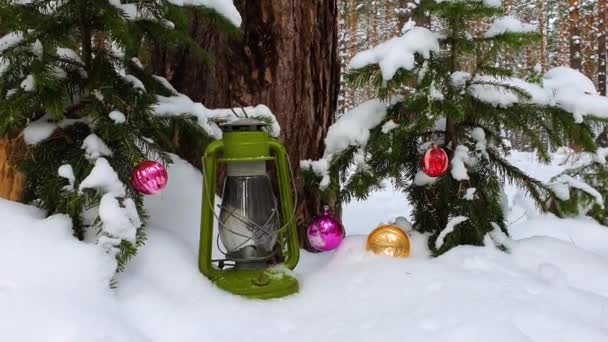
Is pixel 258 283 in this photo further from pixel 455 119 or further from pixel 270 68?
pixel 270 68

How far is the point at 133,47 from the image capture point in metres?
1.59

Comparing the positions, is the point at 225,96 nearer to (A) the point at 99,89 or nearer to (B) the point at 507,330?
(A) the point at 99,89

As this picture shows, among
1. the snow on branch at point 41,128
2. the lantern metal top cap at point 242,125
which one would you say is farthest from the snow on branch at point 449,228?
the snow on branch at point 41,128

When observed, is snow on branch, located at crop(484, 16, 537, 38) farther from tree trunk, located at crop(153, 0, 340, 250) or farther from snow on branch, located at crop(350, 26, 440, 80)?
tree trunk, located at crop(153, 0, 340, 250)

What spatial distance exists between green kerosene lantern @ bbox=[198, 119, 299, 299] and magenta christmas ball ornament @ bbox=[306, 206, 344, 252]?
0.22 metres

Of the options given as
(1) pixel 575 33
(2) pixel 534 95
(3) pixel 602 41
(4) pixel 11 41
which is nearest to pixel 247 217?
(4) pixel 11 41

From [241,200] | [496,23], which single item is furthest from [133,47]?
[496,23]

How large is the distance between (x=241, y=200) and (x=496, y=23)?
1189 millimetres

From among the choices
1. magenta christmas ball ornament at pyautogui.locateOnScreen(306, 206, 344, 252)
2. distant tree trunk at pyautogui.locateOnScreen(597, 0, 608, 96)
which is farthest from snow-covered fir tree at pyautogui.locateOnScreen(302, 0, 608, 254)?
distant tree trunk at pyautogui.locateOnScreen(597, 0, 608, 96)

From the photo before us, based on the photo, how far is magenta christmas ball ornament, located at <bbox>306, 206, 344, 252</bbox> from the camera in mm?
2016

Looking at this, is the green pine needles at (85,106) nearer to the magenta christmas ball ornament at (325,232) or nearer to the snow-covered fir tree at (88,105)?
the snow-covered fir tree at (88,105)

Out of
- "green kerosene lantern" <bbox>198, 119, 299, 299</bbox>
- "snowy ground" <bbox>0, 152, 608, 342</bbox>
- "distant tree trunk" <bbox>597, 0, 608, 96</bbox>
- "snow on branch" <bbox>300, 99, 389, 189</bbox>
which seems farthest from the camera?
"distant tree trunk" <bbox>597, 0, 608, 96</bbox>

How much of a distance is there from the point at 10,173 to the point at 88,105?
45 cm

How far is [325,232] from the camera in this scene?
2.01 meters
